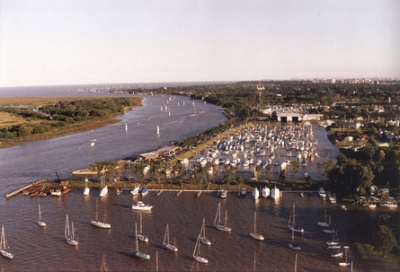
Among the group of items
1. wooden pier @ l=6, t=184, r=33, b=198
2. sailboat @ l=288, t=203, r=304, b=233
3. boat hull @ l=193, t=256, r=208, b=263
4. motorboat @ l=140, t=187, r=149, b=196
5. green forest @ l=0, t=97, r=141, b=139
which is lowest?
boat hull @ l=193, t=256, r=208, b=263

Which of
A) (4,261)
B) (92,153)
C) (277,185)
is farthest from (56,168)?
(277,185)

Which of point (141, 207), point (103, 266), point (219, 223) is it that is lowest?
point (103, 266)

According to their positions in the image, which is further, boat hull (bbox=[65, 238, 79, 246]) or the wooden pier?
the wooden pier

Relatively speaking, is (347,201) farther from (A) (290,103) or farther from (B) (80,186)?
(A) (290,103)

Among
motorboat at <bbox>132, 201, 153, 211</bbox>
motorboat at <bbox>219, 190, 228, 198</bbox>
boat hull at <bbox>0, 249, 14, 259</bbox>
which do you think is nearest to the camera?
boat hull at <bbox>0, 249, 14, 259</bbox>

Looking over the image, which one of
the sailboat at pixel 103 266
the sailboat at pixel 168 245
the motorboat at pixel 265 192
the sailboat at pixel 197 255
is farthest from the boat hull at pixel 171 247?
the motorboat at pixel 265 192

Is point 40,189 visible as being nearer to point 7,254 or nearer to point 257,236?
point 7,254

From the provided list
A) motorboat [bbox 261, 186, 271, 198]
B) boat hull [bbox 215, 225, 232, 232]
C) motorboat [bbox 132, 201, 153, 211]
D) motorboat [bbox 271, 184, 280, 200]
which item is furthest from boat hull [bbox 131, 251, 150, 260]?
motorboat [bbox 271, 184, 280, 200]

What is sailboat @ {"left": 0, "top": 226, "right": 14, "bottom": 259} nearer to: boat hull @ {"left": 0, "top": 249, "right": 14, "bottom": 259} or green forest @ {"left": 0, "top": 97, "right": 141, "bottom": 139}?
boat hull @ {"left": 0, "top": 249, "right": 14, "bottom": 259}

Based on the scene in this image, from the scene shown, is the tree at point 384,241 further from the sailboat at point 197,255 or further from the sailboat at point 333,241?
the sailboat at point 197,255

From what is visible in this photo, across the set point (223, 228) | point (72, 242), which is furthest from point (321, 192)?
point (72, 242)

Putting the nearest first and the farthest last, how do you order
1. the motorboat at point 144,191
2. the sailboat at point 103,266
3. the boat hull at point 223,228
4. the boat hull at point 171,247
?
the sailboat at point 103,266
the boat hull at point 171,247
the boat hull at point 223,228
the motorboat at point 144,191
